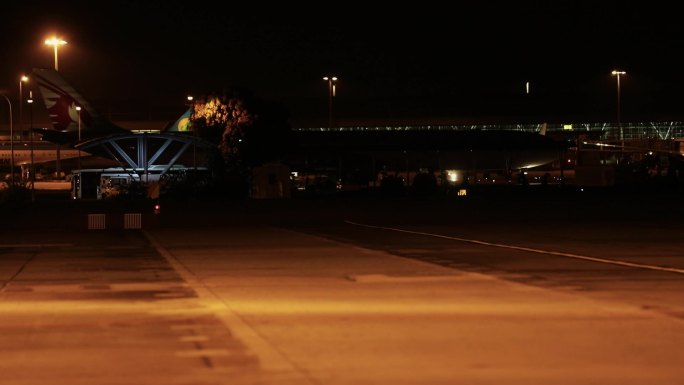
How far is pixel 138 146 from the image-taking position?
71.6 m

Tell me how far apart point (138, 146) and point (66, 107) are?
18.7 meters

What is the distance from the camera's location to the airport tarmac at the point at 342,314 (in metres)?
9.48

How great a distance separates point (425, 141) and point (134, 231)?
59175mm

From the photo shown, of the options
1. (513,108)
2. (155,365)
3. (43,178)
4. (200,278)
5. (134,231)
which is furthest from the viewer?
(513,108)

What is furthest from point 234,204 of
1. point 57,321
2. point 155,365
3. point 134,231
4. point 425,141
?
point 425,141

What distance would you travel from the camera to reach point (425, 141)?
308 ft

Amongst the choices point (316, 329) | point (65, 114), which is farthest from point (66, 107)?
point (316, 329)

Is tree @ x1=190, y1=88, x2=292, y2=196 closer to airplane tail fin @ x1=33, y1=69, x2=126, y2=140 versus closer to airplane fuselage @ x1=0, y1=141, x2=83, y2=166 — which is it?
airplane tail fin @ x1=33, y1=69, x2=126, y2=140

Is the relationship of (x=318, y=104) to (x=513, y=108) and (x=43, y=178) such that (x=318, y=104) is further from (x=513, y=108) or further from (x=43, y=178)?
(x=43, y=178)

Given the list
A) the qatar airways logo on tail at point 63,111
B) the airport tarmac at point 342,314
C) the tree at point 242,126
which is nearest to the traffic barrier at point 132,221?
the airport tarmac at point 342,314

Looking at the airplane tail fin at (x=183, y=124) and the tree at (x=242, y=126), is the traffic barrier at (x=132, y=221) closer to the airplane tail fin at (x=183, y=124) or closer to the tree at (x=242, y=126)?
the tree at (x=242, y=126)

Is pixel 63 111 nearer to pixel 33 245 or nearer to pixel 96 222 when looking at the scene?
pixel 96 222

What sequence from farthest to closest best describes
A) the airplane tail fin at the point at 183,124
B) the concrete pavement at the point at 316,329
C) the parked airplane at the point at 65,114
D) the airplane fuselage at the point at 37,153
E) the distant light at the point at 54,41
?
the airplane fuselage at the point at 37,153
the airplane tail fin at the point at 183,124
the parked airplane at the point at 65,114
the distant light at the point at 54,41
the concrete pavement at the point at 316,329

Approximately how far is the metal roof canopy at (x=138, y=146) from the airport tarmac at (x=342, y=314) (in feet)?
137
